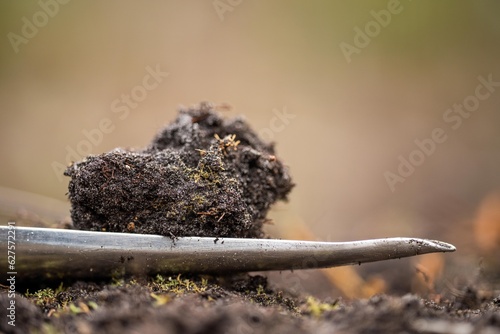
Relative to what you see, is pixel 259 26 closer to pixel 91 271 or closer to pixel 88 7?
pixel 88 7

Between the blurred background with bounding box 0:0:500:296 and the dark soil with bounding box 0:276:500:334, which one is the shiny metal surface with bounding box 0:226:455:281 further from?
the blurred background with bounding box 0:0:500:296

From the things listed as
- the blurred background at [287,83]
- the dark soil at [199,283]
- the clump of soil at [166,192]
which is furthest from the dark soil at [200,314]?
the blurred background at [287,83]

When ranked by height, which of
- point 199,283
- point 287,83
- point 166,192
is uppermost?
point 287,83

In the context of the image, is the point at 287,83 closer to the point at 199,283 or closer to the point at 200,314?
the point at 199,283

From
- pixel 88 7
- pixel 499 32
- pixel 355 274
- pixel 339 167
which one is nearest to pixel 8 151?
pixel 88 7

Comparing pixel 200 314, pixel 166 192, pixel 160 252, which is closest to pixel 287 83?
pixel 166 192

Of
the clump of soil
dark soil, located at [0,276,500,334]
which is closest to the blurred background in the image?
the clump of soil

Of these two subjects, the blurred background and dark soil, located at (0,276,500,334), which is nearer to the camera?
dark soil, located at (0,276,500,334)
